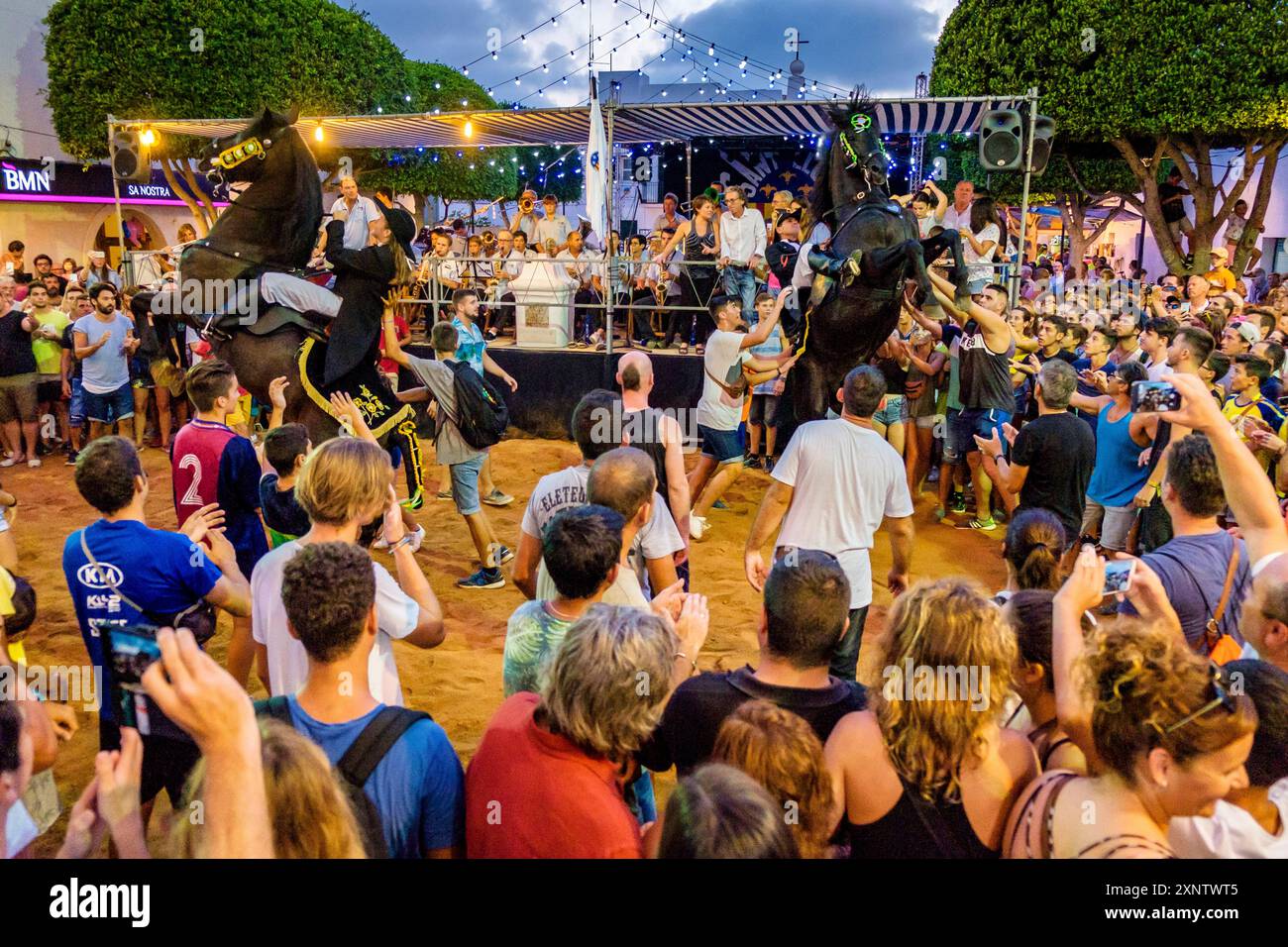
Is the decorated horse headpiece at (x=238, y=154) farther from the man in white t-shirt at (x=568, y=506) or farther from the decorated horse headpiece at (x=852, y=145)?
the decorated horse headpiece at (x=852, y=145)

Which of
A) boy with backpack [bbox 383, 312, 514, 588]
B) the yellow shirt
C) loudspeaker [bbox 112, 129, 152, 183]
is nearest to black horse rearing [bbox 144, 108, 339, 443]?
boy with backpack [bbox 383, 312, 514, 588]

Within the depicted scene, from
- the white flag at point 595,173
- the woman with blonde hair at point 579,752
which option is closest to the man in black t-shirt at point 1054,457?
the woman with blonde hair at point 579,752

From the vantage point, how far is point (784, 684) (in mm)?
2471

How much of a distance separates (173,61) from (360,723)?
17131mm

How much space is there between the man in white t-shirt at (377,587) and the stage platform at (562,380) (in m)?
8.40

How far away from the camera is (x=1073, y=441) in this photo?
5.55 m

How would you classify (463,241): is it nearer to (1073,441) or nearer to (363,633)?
(1073,441)

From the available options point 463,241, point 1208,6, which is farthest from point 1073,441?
point 1208,6

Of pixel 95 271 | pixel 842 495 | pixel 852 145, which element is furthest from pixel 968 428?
pixel 95 271

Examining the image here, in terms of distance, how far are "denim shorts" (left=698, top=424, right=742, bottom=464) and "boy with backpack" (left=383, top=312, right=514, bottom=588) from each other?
1.72 meters

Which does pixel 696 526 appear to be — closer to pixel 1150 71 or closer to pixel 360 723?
pixel 360 723

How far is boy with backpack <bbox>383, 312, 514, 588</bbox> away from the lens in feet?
22.8

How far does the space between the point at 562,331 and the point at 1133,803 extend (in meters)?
10.9

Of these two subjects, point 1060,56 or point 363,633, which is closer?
point 363,633
